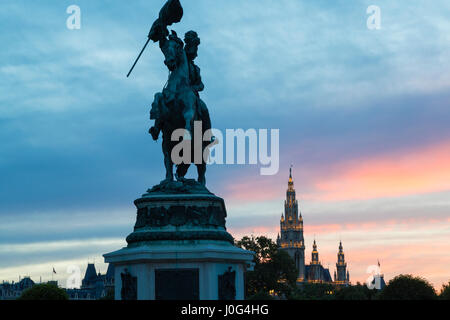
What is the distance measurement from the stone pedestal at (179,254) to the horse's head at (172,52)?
4.61 metres

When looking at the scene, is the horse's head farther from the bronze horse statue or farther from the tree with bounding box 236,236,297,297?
the tree with bounding box 236,236,297,297

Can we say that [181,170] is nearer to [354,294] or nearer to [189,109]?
[189,109]

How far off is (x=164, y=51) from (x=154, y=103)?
197 cm

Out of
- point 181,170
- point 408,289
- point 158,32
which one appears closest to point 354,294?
point 408,289

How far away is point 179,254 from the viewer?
2912 centimetres

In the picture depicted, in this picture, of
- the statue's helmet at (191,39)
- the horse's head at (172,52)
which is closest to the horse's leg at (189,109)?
the horse's head at (172,52)

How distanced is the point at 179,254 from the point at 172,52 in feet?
24.1

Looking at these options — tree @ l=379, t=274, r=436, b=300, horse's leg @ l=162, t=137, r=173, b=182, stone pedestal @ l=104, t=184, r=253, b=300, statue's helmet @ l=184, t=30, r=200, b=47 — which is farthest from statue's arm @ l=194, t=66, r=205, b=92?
tree @ l=379, t=274, r=436, b=300

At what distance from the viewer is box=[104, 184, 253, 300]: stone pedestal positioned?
29094 mm

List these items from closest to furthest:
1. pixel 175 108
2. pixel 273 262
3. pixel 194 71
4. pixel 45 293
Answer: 1. pixel 175 108
2. pixel 194 71
3. pixel 45 293
4. pixel 273 262
